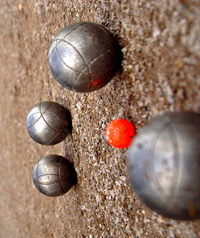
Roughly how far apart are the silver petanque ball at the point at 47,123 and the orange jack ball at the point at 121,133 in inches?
29.9

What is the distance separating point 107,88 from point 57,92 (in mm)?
1102

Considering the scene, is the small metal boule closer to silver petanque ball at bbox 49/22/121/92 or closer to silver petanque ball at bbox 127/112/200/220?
silver petanque ball at bbox 49/22/121/92

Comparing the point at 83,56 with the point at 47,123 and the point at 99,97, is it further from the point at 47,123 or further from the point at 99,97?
the point at 47,123

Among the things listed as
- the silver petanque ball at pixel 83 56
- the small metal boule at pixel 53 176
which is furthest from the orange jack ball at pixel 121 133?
the small metal boule at pixel 53 176

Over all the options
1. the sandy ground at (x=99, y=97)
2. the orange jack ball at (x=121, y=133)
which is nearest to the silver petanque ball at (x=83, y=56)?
the sandy ground at (x=99, y=97)

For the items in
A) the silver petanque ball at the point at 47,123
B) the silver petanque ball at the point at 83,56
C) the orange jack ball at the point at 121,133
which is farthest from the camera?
the silver petanque ball at the point at 47,123

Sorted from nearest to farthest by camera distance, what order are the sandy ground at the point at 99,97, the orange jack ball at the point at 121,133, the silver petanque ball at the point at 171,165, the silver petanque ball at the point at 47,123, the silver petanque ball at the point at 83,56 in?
the silver petanque ball at the point at 171,165
the sandy ground at the point at 99,97
the silver petanque ball at the point at 83,56
the orange jack ball at the point at 121,133
the silver petanque ball at the point at 47,123

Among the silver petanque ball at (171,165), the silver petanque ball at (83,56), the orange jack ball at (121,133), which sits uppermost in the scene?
the silver petanque ball at (83,56)

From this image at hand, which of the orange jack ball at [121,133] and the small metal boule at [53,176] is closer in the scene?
the orange jack ball at [121,133]

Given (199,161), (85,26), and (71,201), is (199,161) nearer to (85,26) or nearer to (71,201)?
(85,26)

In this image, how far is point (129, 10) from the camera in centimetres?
212

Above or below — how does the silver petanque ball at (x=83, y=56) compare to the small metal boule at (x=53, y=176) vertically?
above

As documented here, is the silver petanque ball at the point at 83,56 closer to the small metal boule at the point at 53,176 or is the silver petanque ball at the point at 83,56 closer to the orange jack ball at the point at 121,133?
the orange jack ball at the point at 121,133

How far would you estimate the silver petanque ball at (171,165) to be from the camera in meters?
1.43
